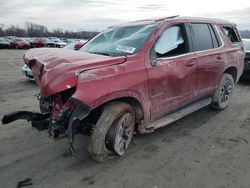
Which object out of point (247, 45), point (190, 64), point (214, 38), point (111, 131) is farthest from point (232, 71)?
point (247, 45)

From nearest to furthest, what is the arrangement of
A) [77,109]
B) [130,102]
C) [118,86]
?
1. [77,109]
2. [118,86]
3. [130,102]

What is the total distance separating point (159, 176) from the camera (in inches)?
142

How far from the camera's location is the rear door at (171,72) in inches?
170

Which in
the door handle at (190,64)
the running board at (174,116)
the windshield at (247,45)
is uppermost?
the door handle at (190,64)

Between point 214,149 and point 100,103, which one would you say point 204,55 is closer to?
point 214,149

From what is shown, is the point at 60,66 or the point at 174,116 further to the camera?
the point at 174,116

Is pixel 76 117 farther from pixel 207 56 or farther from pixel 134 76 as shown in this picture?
pixel 207 56

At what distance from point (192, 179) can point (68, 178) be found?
1499 millimetres

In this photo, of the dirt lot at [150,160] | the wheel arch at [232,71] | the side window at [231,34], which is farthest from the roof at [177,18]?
the dirt lot at [150,160]

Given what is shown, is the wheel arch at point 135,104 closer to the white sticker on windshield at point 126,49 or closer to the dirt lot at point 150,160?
the dirt lot at point 150,160

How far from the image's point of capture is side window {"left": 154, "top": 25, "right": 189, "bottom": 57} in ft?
14.7

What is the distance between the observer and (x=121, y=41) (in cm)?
465

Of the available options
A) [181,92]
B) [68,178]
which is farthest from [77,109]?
[181,92]

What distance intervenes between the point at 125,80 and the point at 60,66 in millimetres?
854
